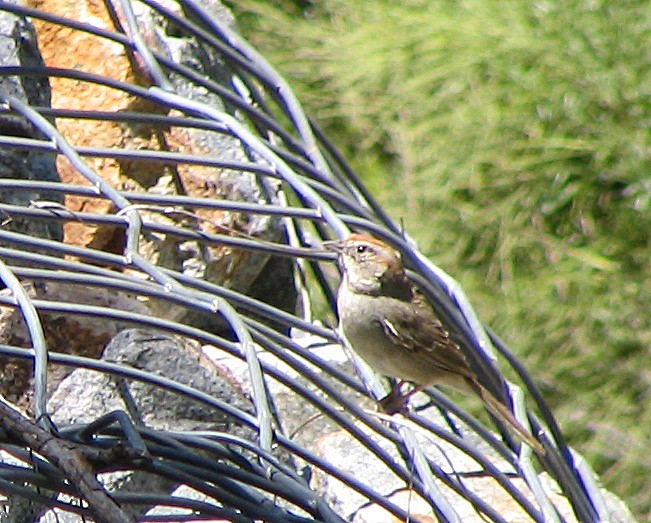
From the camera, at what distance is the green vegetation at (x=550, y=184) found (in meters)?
3.61

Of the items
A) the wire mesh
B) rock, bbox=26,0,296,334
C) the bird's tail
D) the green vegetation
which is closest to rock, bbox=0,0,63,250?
the wire mesh

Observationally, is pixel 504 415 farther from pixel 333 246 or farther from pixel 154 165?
pixel 154 165

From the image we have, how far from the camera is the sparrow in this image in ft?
7.77

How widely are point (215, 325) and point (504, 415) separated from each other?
0.70 meters

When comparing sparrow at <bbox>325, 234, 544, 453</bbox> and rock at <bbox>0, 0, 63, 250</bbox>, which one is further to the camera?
sparrow at <bbox>325, 234, 544, 453</bbox>

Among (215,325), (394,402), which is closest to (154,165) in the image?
(215,325)

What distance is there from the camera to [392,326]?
2.49 metres

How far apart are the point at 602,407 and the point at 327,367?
1958 mm

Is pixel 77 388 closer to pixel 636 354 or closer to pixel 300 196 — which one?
pixel 300 196

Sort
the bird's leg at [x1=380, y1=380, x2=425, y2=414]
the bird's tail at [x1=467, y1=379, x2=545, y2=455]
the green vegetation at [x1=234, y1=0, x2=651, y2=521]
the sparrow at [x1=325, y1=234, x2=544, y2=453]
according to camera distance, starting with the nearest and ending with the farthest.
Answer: the bird's tail at [x1=467, y1=379, x2=545, y2=455]
the bird's leg at [x1=380, y1=380, x2=425, y2=414]
the sparrow at [x1=325, y1=234, x2=544, y2=453]
the green vegetation at [x1=234, y1=0, x2=651, y2=521]

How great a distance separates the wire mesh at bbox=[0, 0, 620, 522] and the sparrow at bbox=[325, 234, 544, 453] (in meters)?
0.07

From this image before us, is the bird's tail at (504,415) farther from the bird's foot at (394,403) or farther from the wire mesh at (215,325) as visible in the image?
the bird's foot at (394,403)

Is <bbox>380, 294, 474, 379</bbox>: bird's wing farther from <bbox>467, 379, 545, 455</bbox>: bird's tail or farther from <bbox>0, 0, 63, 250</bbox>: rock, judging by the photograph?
<bbox>0, 0, 63, 250</bbox>: rock

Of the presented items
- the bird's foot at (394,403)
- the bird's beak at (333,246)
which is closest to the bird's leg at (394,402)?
the bird's foot at (394,403)
